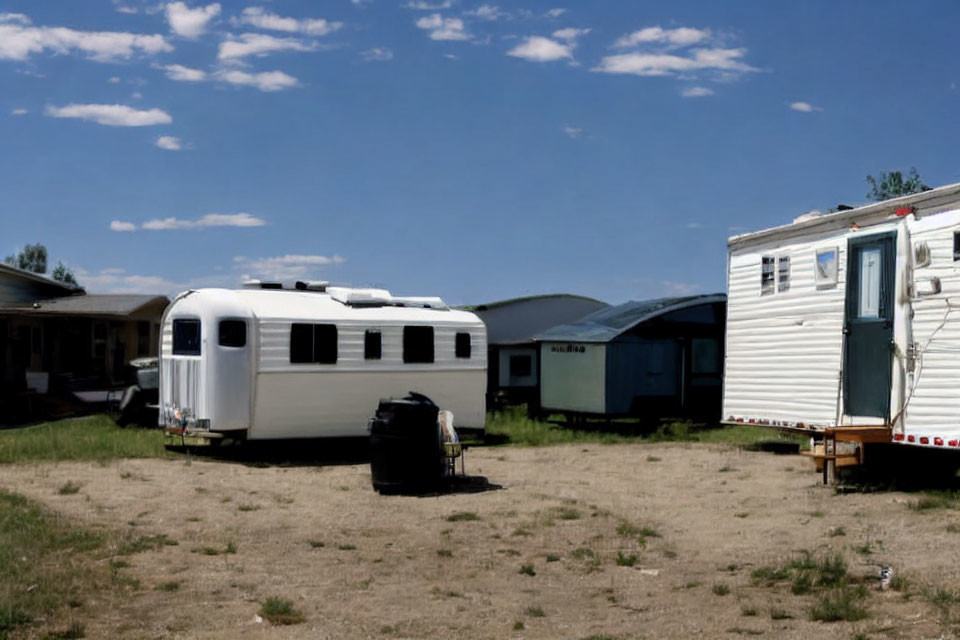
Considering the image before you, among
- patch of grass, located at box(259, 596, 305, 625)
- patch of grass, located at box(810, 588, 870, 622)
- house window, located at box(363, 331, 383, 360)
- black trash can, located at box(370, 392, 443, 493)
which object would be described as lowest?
patch of grass, located at box(259, 596, 305, 625)

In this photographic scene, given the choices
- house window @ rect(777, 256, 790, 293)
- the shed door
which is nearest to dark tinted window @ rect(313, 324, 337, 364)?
house window @ rect(777, 256, 790, 293)

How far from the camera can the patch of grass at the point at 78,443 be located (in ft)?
55.8

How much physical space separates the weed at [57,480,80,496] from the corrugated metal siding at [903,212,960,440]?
10.3 metres

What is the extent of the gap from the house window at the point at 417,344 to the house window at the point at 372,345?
1.62 ft

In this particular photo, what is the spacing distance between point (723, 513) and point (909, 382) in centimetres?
286

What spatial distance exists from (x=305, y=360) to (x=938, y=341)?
983cm

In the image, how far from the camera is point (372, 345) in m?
18.6

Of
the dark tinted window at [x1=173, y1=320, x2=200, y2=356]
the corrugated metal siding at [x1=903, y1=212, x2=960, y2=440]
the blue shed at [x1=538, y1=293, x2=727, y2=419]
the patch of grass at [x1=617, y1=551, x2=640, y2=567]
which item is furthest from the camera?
the blue shed at [x1=538, y1=293, x2=727, y2=419]

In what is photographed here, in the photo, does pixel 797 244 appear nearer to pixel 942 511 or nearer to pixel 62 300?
pixel 942 511

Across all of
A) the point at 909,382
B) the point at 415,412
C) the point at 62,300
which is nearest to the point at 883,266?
the point at 909,382

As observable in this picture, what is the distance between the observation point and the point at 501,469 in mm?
16516

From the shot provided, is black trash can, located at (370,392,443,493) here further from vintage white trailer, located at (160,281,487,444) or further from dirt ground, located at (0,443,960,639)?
vintage white trailer, located at (160,281,487,444)

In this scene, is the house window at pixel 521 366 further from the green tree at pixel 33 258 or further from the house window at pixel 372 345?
the green tree at pixel 33 258

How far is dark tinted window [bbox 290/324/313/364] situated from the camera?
58.3 feet
